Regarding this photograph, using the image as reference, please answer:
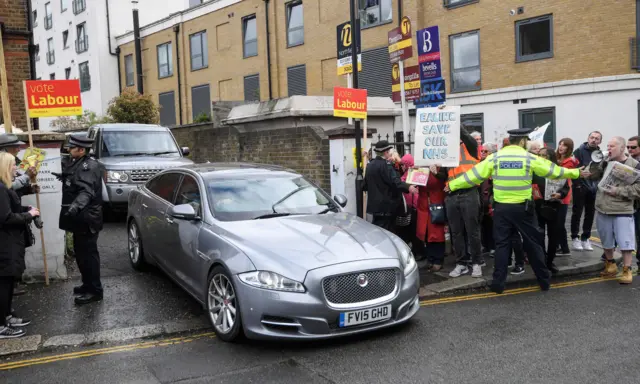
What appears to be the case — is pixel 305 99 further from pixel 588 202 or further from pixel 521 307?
pixel 521 307

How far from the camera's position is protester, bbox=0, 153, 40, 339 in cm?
569

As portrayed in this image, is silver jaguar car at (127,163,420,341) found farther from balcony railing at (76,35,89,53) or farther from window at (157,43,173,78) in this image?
balcony railing at (76,35,89,53)

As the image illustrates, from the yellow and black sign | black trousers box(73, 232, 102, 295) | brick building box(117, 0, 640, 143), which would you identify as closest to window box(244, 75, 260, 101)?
brick building box(117, 0, 640, 143)

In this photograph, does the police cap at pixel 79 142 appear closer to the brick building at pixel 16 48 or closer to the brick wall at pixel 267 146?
the brick wall at pixel 267 146

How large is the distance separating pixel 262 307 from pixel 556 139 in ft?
59.7

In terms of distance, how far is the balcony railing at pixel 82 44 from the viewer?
42.2 metres

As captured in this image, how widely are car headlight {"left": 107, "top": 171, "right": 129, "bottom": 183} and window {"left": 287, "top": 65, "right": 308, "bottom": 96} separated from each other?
59.6 ft

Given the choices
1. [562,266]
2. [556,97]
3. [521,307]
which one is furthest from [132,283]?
[556,97]

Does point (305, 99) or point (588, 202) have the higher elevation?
point (305, 99)

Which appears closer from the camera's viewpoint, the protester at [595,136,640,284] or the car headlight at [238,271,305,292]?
the car headlight at [238,271,305,292]

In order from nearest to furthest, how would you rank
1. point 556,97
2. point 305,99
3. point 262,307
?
point 262,307, point 305,99, point 556,97

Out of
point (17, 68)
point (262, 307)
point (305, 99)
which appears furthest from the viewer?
point (305, 99)

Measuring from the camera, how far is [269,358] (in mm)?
5023

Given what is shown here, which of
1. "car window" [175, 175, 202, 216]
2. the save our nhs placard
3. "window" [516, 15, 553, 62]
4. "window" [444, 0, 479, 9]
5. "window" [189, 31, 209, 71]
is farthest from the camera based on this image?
"window" [189, 31, 209, 71]
